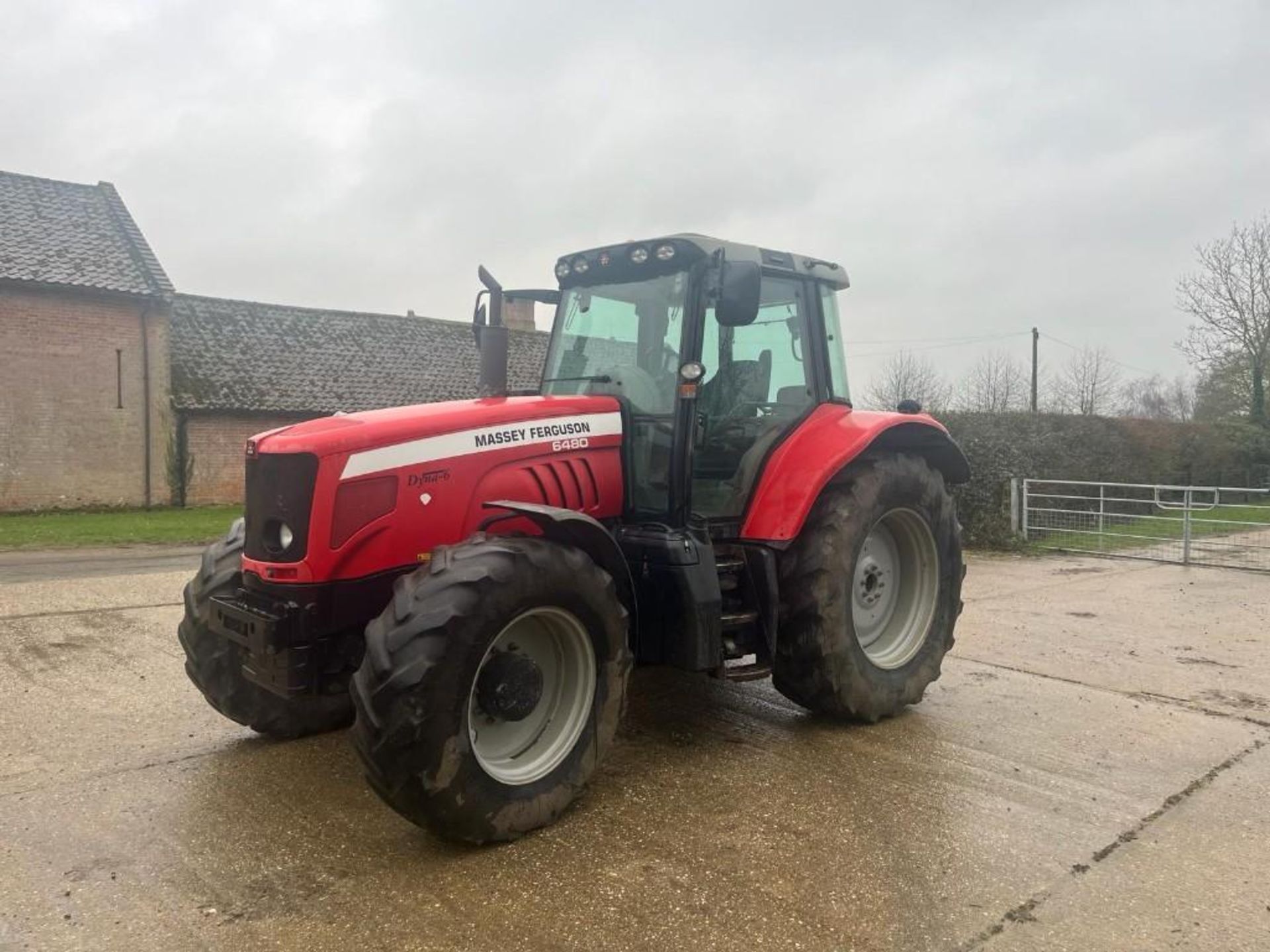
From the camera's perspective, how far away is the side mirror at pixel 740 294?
13.3 feet

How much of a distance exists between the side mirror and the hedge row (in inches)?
386

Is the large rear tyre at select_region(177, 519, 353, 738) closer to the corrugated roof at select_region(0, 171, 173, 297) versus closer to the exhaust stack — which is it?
the exhaust stack

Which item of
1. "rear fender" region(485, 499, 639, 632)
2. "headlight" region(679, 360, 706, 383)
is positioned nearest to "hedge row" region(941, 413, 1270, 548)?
"headlight" region(679, 360, 706, 383)

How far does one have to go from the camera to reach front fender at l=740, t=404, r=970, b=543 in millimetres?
4430

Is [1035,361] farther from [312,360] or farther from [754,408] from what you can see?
[754,408]

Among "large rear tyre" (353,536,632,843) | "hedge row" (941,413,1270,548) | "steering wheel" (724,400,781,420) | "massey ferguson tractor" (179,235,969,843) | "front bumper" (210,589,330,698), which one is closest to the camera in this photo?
"large rear tyre" (353,536,632,843)

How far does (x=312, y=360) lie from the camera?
930 inches

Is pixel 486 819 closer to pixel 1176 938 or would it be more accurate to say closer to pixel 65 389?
pixel 1176 938

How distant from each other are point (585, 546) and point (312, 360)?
21.6 metres

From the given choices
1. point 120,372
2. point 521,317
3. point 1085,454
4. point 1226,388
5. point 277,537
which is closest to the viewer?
point 277,537

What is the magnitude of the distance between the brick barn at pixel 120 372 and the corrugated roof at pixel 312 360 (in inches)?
1.9

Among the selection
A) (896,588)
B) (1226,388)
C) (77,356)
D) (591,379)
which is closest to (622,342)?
(591,379)

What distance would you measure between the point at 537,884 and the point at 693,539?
1.63 meters

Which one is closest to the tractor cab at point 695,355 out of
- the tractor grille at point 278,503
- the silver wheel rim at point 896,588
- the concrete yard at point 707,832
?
the silver wheel rim at point 896,588
